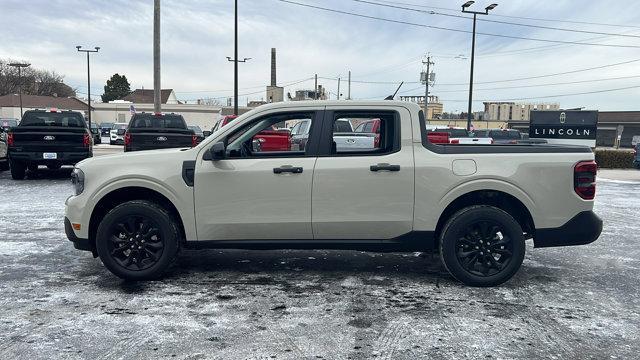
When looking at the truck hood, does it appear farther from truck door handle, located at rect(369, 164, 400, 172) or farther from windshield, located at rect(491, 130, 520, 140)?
windshield, located at rect(491, 130, 520, 140)

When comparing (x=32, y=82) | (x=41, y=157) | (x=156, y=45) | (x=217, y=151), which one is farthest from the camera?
(x=32, y=82)

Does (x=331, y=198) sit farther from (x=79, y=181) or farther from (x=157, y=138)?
(x=157, y=138)

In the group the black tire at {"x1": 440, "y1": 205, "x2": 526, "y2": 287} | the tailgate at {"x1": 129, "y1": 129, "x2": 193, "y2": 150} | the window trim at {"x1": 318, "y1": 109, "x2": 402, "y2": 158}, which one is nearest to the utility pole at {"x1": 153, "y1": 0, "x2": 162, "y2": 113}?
the tailgate at {"x1": 129, "y1": 129, "x2": 193, "y2": 150}

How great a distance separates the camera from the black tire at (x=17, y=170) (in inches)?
491

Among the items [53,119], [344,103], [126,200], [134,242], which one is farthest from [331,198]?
[53,119]

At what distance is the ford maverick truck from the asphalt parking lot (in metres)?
0.41

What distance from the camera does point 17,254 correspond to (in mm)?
5867

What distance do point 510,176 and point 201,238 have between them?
3.10m

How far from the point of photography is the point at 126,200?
5.00m

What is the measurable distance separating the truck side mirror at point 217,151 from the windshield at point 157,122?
11013 mm

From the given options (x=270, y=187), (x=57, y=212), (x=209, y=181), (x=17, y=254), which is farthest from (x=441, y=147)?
(x=57, y=212)

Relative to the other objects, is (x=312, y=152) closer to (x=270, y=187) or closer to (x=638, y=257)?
(x=270, y=187)

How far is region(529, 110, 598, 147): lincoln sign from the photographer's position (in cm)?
2342

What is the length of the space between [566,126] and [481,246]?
22.0 m
